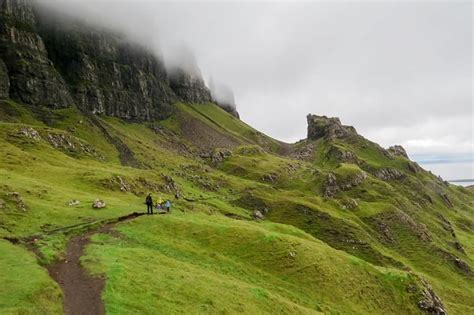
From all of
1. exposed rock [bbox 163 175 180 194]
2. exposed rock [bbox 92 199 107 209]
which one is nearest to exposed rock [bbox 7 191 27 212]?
exposed rock [bbox 92 199 107 209]

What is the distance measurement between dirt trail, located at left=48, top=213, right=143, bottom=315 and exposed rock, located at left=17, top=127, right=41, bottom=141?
104 m

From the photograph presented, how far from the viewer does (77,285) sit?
3941 cm

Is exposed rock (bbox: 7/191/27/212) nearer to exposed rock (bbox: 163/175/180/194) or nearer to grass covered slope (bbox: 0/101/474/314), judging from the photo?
grass covered slope (bbox: 0/101/474/314)

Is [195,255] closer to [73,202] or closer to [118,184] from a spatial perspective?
[73,202]

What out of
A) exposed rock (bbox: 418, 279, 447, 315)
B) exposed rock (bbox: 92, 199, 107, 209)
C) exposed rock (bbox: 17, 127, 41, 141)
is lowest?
exposed rock (bbox: 418, 279, 447, 315)

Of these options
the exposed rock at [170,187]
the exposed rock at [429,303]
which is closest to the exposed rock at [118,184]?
the exposed rock at [170,187]

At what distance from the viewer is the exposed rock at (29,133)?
140975mm

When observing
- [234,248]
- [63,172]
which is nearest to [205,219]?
[234,248]

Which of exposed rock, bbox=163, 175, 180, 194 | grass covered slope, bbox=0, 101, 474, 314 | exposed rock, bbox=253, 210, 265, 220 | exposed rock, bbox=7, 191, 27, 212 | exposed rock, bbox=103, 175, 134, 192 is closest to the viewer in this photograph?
grass covered slope, bbox=0, 101, 474, 314

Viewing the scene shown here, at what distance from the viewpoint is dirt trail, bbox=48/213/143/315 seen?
35.2 m

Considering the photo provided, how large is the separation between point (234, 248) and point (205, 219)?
13.8 metres

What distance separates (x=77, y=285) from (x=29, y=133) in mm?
120907

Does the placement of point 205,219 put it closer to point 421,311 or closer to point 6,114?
point 421,311

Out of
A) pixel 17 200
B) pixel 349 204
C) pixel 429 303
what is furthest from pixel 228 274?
pixel 349 204
